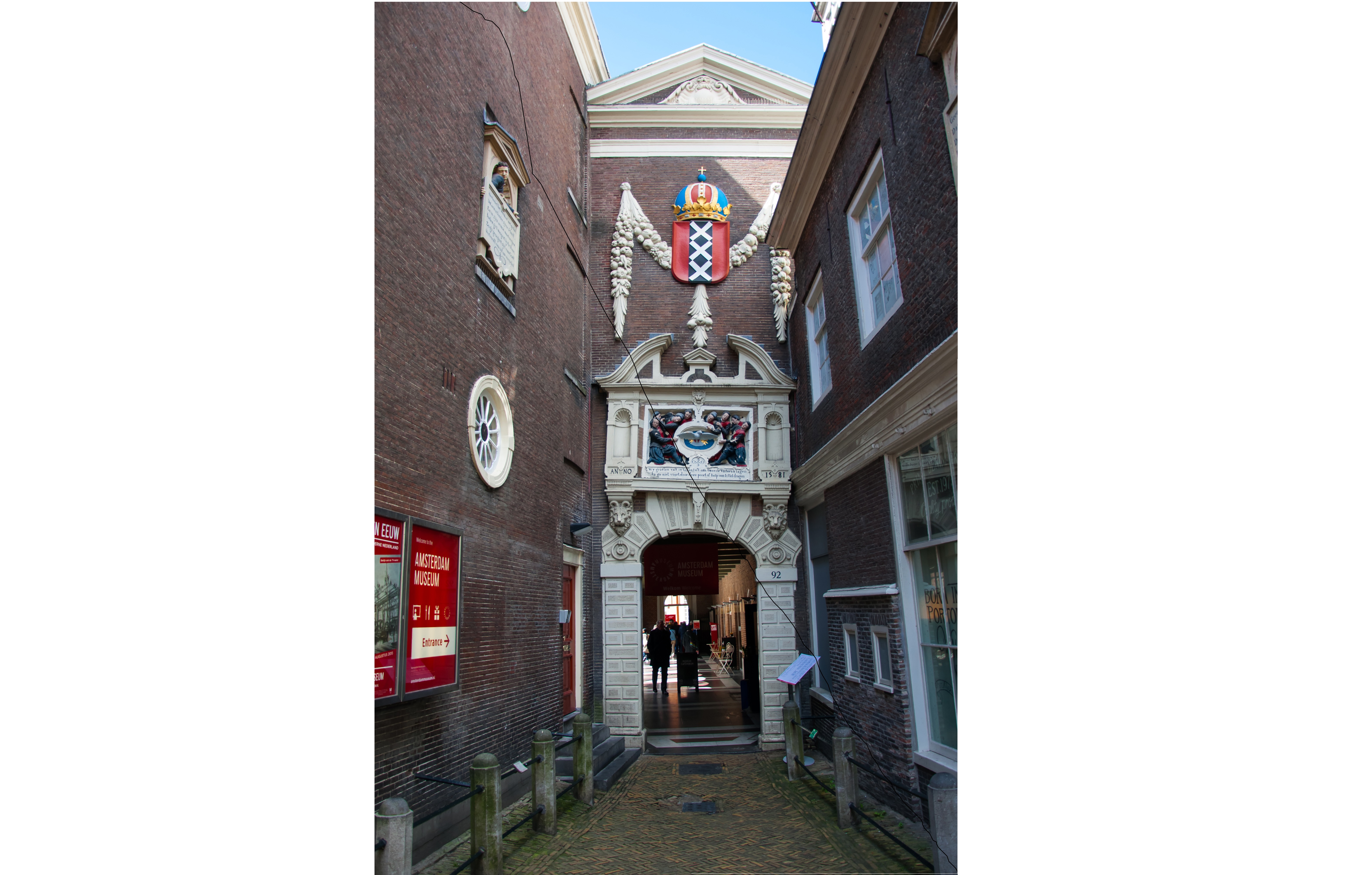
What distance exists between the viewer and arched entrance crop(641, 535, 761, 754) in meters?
14.4

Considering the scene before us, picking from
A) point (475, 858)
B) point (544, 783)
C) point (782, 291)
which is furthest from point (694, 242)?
point (475, 858)

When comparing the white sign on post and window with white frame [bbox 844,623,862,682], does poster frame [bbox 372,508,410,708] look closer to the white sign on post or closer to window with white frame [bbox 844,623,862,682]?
window with white frame [bbox 844,623,862,682]

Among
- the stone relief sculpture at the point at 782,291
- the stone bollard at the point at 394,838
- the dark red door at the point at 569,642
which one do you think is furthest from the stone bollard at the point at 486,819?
the stone relief sculpture at the point at 782,291

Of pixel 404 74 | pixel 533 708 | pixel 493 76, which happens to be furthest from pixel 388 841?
pixel 493 76

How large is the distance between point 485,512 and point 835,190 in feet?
20.4

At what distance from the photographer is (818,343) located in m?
12.6

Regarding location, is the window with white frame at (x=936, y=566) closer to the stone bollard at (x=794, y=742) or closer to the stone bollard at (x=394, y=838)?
the stone bollard at (x=794, y=742)

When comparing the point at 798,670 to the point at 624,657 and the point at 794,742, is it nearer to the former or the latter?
the point at 794,742

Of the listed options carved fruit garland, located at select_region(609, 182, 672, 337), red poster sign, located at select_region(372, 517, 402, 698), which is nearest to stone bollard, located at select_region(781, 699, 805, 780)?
red poster sign, located at select_region(372, 517, 402, 698)

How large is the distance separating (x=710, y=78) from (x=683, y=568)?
1132 centimetres

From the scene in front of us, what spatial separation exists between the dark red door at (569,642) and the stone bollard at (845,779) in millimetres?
5992

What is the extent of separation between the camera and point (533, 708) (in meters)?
10.4

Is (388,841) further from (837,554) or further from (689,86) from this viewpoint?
(689,86)

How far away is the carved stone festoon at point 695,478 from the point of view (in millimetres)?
14602
